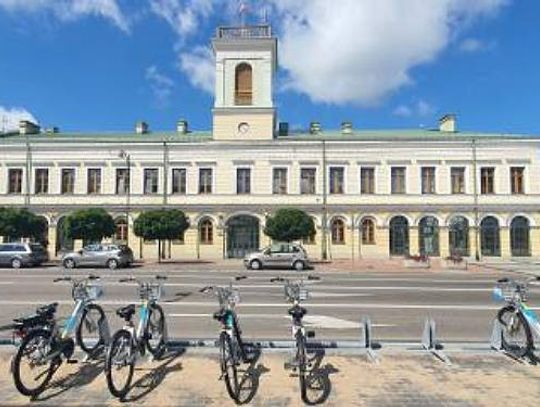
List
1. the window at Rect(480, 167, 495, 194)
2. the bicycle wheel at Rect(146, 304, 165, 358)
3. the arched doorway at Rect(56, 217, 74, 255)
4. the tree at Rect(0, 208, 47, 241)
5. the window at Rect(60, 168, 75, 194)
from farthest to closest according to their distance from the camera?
the window at Rect(60, 168, 75, 194) → the arched doorway at Rect(56, 217, 74, 255) → the window at Rect(480, 167, 495, 194) → the tree at Rect(0, 208, 47, 241) → the bicycle wheel at Rect(146, 304, 165, 358)

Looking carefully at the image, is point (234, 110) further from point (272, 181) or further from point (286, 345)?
point (286, 345)

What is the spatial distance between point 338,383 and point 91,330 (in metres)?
3.64

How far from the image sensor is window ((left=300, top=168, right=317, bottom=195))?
137 feet

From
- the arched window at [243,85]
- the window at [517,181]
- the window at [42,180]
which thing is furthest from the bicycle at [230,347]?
the window at [42,180]

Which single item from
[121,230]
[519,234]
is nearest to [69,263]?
[121,230]

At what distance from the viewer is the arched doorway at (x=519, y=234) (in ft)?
133

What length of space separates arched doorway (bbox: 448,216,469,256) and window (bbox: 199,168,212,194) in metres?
18.1

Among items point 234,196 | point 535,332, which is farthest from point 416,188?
point 535,332

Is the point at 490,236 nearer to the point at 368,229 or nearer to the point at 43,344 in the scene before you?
the point at 368,229

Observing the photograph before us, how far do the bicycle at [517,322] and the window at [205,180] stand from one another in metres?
34.8

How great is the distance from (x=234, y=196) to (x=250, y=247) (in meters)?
3.99

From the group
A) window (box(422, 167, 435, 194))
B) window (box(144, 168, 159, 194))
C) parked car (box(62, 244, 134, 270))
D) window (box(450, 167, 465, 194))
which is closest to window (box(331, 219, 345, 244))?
window (box(422, 167, 435, 194))

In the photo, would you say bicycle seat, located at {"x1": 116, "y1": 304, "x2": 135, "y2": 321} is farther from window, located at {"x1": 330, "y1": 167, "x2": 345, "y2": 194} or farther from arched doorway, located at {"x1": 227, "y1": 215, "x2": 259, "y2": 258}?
window, located at {"x1": 330, "y1": 167, "x2": 345, "y2": 194}

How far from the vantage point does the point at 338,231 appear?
41469 millimetres
